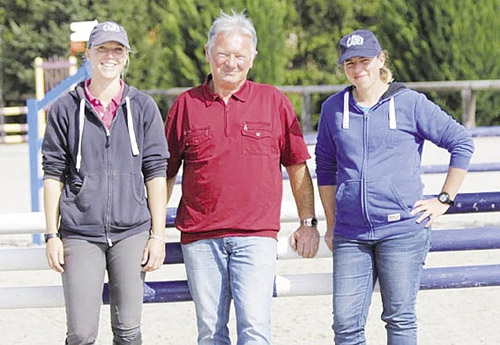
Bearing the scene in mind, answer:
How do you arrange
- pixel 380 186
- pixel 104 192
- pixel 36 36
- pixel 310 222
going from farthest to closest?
pixel 36 36 < pixel 310 222 < pixel 380 186 < pixel 104 192

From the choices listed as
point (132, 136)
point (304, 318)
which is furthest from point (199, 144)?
point (304, 318)

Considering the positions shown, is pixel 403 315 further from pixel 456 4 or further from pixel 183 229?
pixel 456 4

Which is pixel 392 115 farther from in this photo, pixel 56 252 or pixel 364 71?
pixel 56 252

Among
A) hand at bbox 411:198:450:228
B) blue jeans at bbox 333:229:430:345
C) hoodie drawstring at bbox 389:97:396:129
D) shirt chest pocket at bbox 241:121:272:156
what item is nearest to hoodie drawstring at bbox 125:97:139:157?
shirt chest pocket at bbox 241:121:272:156

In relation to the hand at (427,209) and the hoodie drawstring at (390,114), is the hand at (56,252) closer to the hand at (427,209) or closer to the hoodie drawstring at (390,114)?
the hoodie drawstring at (390,114)

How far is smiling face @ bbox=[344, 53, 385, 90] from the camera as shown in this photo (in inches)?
145

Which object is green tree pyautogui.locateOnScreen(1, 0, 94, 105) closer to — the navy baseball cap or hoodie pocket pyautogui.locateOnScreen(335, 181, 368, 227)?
the navy baseball cap

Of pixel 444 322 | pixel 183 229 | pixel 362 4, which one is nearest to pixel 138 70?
pixel 362 4

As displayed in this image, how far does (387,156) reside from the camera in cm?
364

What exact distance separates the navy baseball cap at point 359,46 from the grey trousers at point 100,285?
3.48ft

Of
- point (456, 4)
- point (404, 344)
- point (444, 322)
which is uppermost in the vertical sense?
point (456, 4)

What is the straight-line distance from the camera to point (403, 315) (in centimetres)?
371

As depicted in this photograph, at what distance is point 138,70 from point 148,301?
62.4 ft

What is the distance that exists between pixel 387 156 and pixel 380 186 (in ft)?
0.40
